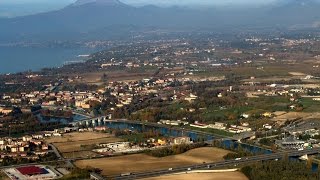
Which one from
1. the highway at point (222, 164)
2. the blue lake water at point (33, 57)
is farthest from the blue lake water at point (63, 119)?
the blue lake water at point (33, 57)

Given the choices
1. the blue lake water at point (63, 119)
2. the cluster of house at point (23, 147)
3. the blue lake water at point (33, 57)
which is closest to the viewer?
the cluster of house at point (23, 147)

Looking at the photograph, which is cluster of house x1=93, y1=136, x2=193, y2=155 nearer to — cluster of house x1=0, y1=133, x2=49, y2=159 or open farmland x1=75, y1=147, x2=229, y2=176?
open farmland x1=75, y1=147, x2=229, y2=176

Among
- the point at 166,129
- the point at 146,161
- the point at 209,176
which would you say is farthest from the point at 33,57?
the point at 209,176

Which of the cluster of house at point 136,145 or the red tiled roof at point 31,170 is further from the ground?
the red tiled roof at point 31,170

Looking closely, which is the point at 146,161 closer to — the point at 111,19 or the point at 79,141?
the point at 79,141

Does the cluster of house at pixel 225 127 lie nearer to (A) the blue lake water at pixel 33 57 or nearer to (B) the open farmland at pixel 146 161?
(B) the open farmland at pixel 146 161

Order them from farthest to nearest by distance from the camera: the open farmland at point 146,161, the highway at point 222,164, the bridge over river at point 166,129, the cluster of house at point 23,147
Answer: the bridge over river at point 166,129
the cluster of house at point 23,147
the open farmland at point 146,161
the highway at point 222,164

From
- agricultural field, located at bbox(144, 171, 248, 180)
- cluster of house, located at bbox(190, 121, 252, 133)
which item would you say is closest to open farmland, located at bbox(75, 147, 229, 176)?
agricultural field, located at bbox(144, 171, 248, 180)
